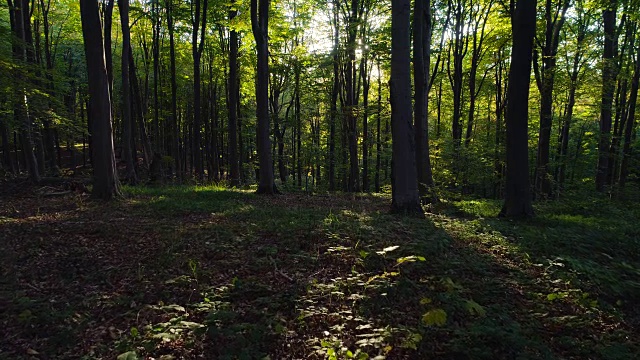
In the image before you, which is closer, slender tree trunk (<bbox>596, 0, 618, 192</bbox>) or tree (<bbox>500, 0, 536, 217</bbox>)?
tree (<bbox>500, 0, 536, 217</bbox>)

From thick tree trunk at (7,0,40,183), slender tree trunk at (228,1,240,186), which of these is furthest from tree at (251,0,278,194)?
thick tree trunk at (7,0,40,183)

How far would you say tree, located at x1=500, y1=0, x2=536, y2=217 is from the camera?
8.59 m

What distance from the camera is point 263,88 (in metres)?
12.8

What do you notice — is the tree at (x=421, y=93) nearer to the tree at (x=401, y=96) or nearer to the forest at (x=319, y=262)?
the forest at (x=319, y=262)

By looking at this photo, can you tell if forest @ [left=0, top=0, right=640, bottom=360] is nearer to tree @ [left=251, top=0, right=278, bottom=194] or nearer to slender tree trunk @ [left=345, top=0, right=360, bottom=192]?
tree @ [left=251, top=0, right=278, bottom=194]

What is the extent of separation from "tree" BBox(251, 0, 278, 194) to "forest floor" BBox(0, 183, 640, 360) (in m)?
5.29

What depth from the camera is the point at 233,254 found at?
19.9ft

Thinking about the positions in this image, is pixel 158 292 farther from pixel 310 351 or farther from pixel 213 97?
pixel 213 97

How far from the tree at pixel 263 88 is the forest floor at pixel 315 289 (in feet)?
17.4

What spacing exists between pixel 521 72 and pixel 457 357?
8.07 m

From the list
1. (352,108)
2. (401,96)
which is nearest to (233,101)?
(352,108)

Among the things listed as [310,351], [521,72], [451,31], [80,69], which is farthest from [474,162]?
[80,69]

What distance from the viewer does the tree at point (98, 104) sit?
9922 mm

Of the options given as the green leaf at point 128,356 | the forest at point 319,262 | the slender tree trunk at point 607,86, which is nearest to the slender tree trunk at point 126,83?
the forest at point 319,262
